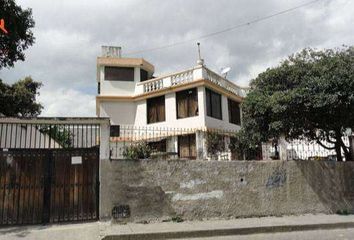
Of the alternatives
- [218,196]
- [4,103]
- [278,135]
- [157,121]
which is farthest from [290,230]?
[4,103]

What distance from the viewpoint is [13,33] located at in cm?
1224

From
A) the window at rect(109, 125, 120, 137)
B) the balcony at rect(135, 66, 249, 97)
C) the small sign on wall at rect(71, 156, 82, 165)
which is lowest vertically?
the small sign on wall at rect(71, 156, 82, 165)

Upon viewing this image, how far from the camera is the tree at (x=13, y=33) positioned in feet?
39.4

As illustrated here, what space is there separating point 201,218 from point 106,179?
9.98ft

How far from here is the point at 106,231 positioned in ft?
28.8

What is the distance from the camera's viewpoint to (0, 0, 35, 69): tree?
12.0 metres

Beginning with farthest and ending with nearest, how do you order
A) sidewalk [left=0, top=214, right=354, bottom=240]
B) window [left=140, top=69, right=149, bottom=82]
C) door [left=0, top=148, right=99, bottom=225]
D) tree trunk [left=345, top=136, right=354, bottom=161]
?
window [left=140, top=69, right=149, bottom=82] < tree trunk [left=345, top=136, right=354, bottom=161] < door [left=0, top=148, right=99, bottom=225] < sidewalk [left=0, top=214, right=354, bottom=240]

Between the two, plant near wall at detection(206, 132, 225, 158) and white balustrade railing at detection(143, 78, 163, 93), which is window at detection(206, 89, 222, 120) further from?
plant near wall at detection(206, 132, 225, 158)

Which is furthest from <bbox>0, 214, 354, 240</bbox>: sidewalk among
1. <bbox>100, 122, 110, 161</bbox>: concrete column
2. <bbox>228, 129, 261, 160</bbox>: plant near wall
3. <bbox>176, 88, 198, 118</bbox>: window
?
<bbox>176, 88, 198, 118</bbox>: window

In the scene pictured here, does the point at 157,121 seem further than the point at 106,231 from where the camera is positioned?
Yes

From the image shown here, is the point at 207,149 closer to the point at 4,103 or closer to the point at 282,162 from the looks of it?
the point at 282,162

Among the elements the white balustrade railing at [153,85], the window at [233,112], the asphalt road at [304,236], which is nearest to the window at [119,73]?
the white balustrade railing at [153,85]

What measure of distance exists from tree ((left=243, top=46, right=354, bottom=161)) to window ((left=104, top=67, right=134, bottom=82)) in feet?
44.2

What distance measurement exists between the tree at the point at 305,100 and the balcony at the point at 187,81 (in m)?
8.13
